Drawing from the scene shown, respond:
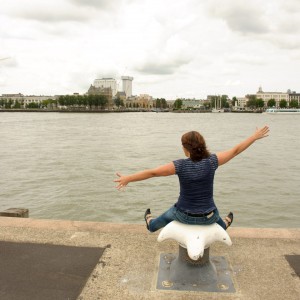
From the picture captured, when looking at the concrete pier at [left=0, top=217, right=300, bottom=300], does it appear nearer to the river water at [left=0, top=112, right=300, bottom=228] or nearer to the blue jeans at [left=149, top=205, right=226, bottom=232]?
the blue jeans at [left=149, top=205, right=226, bottom=232]

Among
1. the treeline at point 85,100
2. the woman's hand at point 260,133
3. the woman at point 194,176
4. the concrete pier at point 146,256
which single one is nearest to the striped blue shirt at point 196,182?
the woman at point 194,176

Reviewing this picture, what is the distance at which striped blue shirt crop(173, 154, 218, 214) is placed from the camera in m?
4.01

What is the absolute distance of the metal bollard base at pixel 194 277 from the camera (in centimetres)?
415

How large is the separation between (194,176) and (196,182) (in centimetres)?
8

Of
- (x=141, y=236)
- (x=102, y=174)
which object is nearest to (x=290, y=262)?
(x=141, y=236)

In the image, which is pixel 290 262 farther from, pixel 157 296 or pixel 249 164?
pixel 249 164

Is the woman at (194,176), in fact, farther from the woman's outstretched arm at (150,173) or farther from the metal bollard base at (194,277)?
the metal bollard base at (194,277)

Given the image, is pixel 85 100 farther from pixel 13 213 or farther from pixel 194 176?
pixel 194 176

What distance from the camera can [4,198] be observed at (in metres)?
16.0

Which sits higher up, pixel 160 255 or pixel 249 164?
pixel 160 255

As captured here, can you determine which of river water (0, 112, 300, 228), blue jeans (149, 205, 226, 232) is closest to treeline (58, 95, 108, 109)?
river water (0, 112, 300, 228)

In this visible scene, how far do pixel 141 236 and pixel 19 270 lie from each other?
1.69 metres

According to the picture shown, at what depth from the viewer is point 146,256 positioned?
488 centimetres

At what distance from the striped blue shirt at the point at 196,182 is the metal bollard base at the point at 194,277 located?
693 mm
